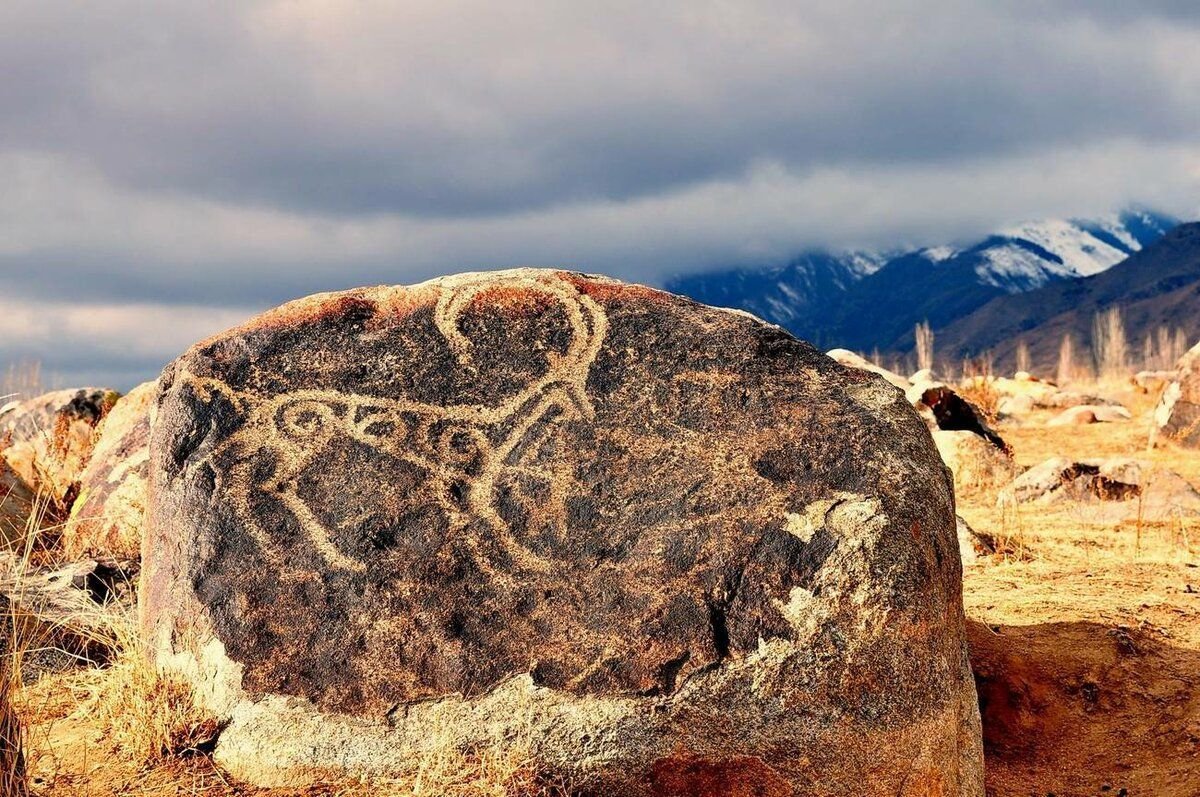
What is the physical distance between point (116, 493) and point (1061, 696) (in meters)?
5.74

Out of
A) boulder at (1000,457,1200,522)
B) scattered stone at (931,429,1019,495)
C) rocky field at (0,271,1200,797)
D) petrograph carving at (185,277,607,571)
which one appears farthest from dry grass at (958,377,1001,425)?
petrograph carving at (185,277,607,571)

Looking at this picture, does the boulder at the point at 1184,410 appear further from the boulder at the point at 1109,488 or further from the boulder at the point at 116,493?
the boulder at the point at 116,493

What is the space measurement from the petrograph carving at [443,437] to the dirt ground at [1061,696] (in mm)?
868

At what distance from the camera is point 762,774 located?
12.8 ft

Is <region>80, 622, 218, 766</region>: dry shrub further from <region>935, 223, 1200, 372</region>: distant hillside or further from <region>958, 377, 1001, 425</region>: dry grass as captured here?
<region>935, 223, 1200, 372</region>: distant hillside

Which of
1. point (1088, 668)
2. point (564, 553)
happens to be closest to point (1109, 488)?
point (1088, 668)

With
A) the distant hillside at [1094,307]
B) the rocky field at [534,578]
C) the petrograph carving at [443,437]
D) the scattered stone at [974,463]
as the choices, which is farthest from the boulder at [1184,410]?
the distant hillside at [1094,307]

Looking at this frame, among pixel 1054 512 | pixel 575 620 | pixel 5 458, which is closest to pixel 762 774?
pixel 575 620

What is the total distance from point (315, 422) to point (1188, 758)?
3.78 meters

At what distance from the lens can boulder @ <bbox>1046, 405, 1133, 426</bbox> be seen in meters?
16.7

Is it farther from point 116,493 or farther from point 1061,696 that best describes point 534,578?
point 116,493

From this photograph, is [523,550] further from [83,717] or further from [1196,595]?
[1196,595]

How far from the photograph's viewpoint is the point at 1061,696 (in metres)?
5.49

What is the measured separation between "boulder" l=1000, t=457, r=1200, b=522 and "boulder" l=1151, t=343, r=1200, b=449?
3475 millimetres
